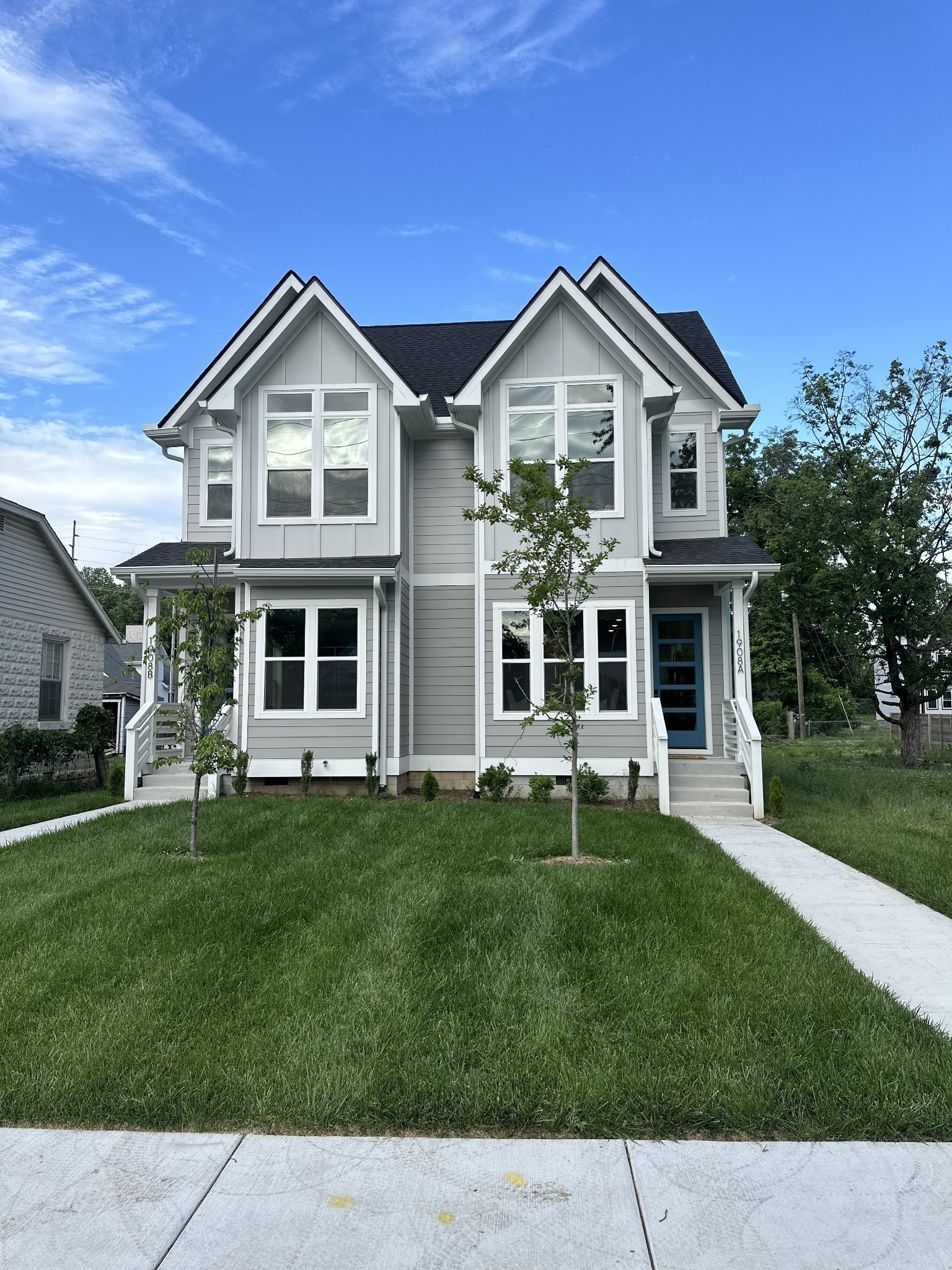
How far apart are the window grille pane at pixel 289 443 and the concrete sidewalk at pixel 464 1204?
38.2 ft

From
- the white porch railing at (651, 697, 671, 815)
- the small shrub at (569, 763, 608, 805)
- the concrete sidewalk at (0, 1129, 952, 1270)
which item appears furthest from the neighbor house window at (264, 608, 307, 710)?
the concrete sidewalk at (0, 1129, 952, 1270)

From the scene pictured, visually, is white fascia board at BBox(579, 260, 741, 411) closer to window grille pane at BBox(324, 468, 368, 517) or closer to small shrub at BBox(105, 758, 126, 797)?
window grille pane at BBox(324, 468, 368, 517)

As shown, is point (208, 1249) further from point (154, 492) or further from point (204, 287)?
point (154, 492)

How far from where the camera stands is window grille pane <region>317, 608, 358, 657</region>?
13680 mm

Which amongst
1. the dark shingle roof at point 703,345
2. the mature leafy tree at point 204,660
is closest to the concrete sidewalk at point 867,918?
the mature leafy tree at point 204,660

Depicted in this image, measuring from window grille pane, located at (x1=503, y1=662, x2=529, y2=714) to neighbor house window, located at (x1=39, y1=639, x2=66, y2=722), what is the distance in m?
11.1

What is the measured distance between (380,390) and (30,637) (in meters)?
9.86

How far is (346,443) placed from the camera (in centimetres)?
1402

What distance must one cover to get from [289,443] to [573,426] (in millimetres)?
4632

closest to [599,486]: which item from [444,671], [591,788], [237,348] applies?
[444,671]

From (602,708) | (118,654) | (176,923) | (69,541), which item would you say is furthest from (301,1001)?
(69,541)

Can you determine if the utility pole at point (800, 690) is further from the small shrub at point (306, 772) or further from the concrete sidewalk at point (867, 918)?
the concrete sidewalk at point (867, 918)

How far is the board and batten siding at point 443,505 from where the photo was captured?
1480cm

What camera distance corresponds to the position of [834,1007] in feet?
15.0
